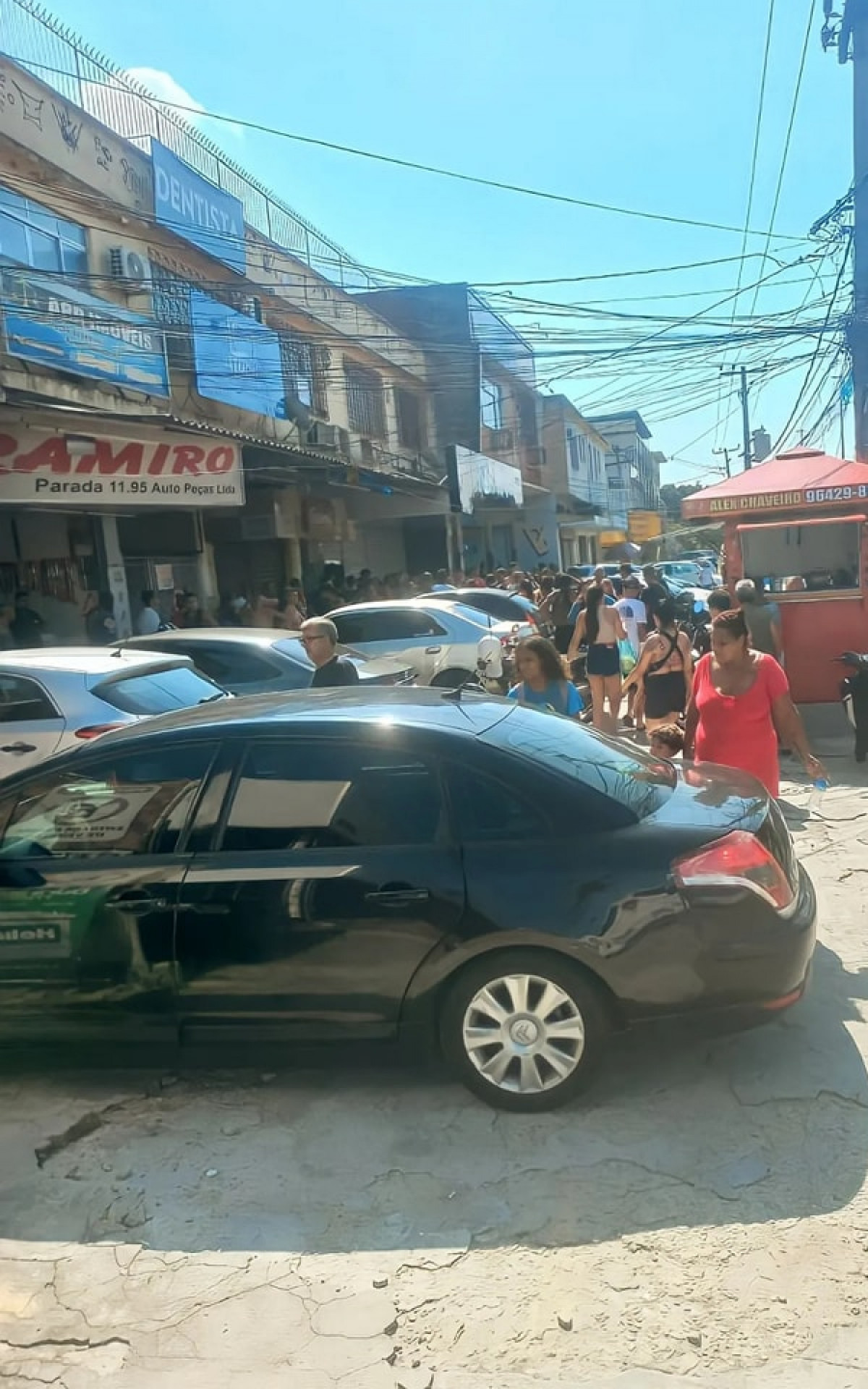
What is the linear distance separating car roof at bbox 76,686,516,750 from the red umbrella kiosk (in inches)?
230

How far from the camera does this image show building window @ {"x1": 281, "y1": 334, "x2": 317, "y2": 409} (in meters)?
18.8

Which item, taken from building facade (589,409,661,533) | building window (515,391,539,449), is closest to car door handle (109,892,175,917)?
building window (515,391,539,449)

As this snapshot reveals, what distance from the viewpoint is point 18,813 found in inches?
154

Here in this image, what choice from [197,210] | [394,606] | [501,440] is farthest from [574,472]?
[394,606]

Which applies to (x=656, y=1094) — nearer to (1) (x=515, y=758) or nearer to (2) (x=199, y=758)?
(1) (x=515, y=758)

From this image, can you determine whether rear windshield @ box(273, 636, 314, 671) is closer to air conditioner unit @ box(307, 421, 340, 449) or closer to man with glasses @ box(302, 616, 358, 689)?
man with glasses @ box(302, 616, 358, 689)

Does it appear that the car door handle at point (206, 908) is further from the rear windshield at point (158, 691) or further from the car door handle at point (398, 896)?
the rear windshield at point (158, 691)

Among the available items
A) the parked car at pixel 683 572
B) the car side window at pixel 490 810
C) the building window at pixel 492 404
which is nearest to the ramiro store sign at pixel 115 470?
the car side window at pixel 490 810

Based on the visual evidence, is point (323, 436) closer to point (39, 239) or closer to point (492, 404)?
point (39, 239)

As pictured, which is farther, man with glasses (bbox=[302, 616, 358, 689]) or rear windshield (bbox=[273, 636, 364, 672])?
rear windshield (bbox=[273, 636, 364, 672])

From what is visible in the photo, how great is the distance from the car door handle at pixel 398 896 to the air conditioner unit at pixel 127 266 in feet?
41.7

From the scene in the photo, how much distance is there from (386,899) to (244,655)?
5.56 m

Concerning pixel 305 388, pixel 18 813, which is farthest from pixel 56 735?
pixel 305 388

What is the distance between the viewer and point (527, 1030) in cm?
349
